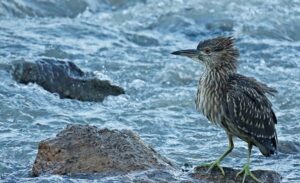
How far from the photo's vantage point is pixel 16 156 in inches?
330

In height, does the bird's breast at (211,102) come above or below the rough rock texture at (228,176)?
above

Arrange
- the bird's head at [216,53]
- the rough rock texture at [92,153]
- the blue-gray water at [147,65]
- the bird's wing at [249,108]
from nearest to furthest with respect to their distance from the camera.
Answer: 1. the rough rock texture at [92,153]
2. the bird's wing at [249,108]
3. the bird's head at [216,53]
4. the blue-gray water at [147,65]

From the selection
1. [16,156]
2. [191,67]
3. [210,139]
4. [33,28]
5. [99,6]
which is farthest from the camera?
[99,6]

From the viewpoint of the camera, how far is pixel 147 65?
11680 mm

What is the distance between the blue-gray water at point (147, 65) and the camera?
8938 millimetres

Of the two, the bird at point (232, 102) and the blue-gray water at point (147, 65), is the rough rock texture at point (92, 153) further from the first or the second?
the bird at point (232, 102)

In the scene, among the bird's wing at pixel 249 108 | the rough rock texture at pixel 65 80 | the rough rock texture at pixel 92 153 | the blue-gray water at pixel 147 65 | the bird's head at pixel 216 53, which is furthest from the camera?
the rough rock texture at pixel 65 80

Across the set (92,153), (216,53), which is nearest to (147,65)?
(216,53)

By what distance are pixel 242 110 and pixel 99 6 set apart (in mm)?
7489

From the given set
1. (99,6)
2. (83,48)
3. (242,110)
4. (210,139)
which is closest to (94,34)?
(83,48)

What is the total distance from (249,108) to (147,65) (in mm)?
4392

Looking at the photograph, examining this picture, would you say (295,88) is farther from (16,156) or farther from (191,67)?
(16,156)

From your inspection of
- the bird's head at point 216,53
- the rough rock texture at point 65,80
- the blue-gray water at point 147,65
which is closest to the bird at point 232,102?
the bird's head at point 216,53

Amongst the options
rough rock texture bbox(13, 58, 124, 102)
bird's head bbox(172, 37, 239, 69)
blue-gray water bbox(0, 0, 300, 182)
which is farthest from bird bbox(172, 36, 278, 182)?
rough rock texture bbox(13, 58, 124, 102)
